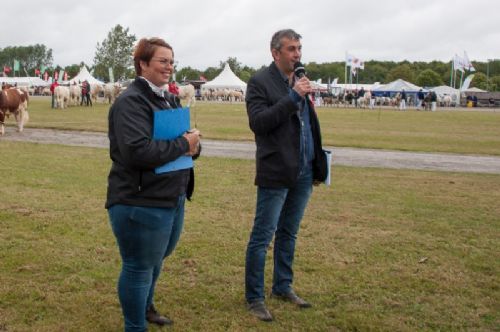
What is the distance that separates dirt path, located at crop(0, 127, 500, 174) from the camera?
561 inches

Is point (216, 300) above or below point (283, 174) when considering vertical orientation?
below

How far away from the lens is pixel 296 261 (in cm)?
622

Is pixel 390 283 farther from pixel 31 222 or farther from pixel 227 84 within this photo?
pixel 227 84

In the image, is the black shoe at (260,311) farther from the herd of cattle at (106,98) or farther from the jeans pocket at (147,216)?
the herd of cattle at (106,98)

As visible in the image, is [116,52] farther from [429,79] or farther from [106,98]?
[429,79]

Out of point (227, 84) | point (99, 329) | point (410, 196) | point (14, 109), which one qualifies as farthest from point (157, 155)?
point (227, 84)

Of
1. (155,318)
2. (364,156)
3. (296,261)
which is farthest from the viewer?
(364,156)

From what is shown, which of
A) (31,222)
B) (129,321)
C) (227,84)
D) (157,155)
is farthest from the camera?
(227,84)

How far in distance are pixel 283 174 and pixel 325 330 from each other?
4.32 feet

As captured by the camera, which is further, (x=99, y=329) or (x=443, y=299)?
(x=443, y=299)

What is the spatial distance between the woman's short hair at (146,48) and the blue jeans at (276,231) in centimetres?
159

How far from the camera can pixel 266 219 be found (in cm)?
475

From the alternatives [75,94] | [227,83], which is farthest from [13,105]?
[227,83]

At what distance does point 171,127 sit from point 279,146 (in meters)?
1.27
